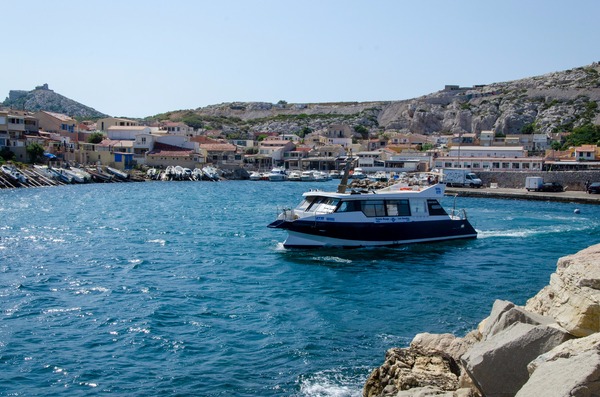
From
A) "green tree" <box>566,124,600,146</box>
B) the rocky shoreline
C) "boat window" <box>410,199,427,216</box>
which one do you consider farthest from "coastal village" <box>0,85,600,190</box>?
the rocky shoreline

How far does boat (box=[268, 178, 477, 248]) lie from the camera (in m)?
26.9

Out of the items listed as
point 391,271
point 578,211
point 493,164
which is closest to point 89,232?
point 391,271

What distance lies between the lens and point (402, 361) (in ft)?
35.0

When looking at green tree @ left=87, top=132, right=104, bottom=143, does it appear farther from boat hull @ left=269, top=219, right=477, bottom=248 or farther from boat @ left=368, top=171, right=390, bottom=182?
boat hull @ left=269, top=219, right=477, bottom=248

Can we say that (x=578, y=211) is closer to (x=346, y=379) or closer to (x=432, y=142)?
(x=346, y=379)

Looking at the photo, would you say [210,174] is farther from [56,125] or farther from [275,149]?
[56,125]

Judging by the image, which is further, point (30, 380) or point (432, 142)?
point (432, 142)

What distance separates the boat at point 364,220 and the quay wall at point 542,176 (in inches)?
1530

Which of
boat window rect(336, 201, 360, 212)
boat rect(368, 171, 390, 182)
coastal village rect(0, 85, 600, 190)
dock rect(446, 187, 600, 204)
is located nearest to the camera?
boat window rect(336, 201, 360, 212)

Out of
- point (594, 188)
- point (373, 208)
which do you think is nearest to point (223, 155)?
point (594, 188)

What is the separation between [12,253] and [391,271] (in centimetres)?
1554

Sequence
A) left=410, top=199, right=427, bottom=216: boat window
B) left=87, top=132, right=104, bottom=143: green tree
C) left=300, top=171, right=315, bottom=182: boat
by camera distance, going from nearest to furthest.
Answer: left=410, top=199, right=427, bottom=216: boat window, left=300, top=171, right=315, bottom=182: boat, left=87, top=132, right=104, bottom=143: green tree

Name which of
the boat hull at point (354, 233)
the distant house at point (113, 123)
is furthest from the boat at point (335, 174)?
the boat hull at point (354, 233)

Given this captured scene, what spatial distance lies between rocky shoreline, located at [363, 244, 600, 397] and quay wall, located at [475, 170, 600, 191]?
5646 centimetres
